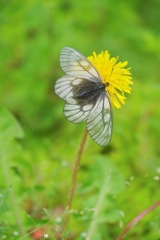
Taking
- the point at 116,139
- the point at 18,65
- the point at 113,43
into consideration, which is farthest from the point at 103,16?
the point at 116,139

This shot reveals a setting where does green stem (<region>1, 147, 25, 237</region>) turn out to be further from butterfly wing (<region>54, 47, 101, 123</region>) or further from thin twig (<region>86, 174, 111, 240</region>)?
butterfly wing (<region>54, 47, 101, 123</region>)

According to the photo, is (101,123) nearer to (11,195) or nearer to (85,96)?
(85,96)

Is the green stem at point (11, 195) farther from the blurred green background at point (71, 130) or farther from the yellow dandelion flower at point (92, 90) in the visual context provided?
the yellow dandelion flower at point (92, 90)

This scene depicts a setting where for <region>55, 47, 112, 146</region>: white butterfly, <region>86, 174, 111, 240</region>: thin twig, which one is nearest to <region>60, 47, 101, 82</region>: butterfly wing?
<region>55, 47, 112, 146</region>: white butterfly

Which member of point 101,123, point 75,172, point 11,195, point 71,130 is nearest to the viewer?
point 101,123

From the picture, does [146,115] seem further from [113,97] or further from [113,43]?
[113,97]

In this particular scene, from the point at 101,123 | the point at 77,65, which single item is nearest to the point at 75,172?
the point at 101,123
